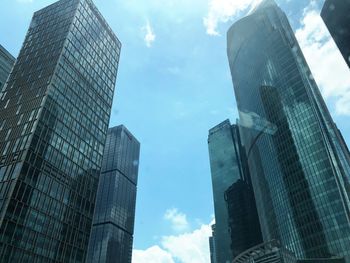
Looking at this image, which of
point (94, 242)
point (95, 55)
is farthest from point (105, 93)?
point (94, 242)

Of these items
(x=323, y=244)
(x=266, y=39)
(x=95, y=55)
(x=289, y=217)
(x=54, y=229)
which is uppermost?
(x=266, y=39)

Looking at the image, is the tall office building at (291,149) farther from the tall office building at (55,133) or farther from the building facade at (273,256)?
the tall office building at (55,133)

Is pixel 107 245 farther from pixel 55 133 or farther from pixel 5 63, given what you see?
pixel 55 133

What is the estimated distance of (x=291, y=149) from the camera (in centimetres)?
14125

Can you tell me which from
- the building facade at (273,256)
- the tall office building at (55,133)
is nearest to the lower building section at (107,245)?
the building facade at (273,256)

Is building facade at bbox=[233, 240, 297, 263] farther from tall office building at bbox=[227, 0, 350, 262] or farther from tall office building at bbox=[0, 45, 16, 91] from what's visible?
tall office building at bbox=[0, 45, 16, 91]

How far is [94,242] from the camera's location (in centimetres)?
18800

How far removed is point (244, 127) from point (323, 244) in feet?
268

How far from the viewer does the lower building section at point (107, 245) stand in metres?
184

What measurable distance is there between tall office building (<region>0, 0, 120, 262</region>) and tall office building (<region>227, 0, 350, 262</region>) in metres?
72.6

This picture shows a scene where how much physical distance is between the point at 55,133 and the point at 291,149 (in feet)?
302

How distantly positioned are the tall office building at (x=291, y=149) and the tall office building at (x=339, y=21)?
86607mm

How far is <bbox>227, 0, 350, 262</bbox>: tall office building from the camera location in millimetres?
119062

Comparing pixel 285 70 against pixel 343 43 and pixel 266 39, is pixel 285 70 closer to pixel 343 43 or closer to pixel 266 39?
pixel 266 39
